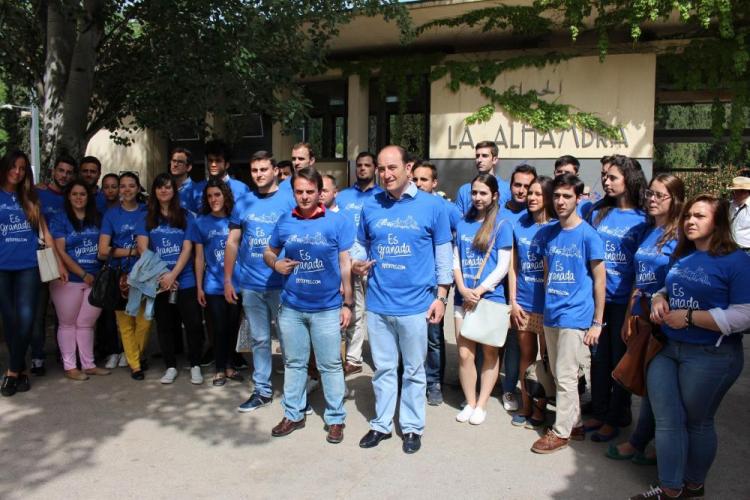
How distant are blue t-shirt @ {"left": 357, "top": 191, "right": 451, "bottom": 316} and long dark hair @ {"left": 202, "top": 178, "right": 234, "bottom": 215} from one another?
5.41ft

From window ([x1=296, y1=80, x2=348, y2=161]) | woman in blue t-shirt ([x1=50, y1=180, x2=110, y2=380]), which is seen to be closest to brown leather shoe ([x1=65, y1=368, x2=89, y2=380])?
woman in blue t-shirt ([x1=50, y1=180, x2=110, y2=380])

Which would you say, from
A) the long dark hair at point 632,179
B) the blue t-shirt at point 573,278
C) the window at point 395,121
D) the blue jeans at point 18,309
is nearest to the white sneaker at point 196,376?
the blue jeans at point 18,309

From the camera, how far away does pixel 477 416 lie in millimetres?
4348

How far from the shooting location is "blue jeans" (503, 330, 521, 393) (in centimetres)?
449

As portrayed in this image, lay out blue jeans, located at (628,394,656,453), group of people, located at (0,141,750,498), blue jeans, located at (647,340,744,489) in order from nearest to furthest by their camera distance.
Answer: blue jeans, located at (647,340,744,489) < group of people, located at (0,141,750,498) < blue jeans, located at (628,394,656,453)

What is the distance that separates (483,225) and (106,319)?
369 centimetres

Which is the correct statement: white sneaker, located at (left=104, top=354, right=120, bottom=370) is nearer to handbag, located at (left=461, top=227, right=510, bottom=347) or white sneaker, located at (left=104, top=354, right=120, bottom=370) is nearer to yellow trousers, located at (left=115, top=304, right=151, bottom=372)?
yellow trousers, located at (left=115, top=304, right=151, bottom=372)

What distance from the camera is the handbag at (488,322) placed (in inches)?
165

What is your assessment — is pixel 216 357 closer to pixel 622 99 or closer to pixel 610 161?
pixel 610 161

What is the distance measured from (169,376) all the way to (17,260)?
153cm

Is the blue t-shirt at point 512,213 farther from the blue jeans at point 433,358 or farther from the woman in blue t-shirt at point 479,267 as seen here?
the blue jeans at point 433,358

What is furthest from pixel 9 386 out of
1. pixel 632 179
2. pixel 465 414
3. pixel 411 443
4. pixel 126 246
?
pixel 632 179

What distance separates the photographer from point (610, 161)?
425cm

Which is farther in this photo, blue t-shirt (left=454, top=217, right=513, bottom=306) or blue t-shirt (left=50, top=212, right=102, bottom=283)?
blue t-shirt (left=50, top=212, right=102, bottom=283)
